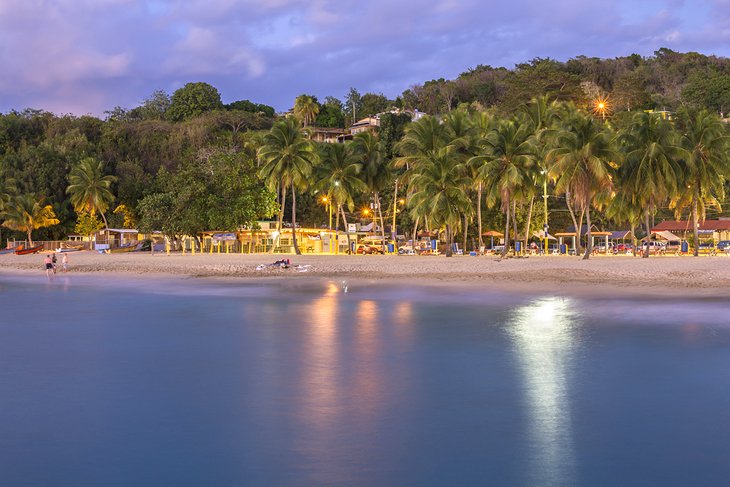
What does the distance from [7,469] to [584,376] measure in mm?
10725

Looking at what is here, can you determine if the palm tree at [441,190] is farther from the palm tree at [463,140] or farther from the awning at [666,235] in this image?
the awning at [666,235]

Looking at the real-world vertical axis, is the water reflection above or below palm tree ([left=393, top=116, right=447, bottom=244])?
below

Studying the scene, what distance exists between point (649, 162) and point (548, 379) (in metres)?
34.1

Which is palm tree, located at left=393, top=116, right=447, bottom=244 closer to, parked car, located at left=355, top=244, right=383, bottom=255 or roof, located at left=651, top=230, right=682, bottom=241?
parked car, located at left=355, top=244, right=383, bottom=255

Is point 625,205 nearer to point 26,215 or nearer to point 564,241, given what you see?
point 564,241

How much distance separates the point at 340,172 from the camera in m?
62.0

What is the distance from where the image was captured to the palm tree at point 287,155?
58594mm

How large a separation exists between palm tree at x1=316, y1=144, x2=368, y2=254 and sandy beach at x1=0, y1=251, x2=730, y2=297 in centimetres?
931

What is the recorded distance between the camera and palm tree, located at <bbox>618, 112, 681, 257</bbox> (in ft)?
145

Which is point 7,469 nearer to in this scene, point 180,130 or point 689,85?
point 180,130

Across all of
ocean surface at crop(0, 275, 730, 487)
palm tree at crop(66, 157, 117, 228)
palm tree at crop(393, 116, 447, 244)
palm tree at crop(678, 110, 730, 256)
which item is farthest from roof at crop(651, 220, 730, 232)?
palm tree at crop(66, 157, 117, 228)

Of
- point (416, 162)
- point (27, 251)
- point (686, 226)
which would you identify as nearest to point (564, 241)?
point (686, 226)

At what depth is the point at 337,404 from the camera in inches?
500

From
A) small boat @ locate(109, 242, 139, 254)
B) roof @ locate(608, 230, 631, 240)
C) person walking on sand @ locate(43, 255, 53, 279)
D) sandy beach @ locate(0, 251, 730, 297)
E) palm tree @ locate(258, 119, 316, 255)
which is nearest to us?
sandy beach @ locate(0, 251, 730, 297)
